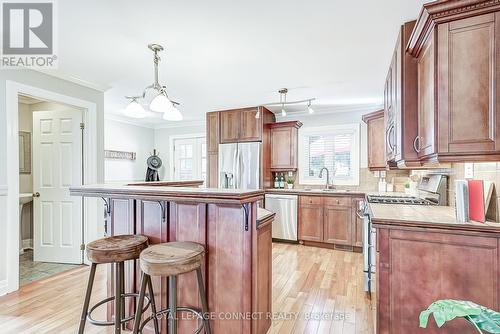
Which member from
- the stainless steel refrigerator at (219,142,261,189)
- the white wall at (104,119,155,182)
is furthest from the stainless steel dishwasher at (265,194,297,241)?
the white wall at (104,119,155,182)

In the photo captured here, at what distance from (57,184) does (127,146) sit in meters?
2.38

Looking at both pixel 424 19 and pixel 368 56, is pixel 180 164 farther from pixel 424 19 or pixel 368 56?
pixel 424 19

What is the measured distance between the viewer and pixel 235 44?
2.36m

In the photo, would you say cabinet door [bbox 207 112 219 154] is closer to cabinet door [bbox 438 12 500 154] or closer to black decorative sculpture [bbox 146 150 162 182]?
black decorative sculpture [bbox 146 150 162 182]

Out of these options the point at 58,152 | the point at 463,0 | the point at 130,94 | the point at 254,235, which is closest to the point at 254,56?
the point at 463,0

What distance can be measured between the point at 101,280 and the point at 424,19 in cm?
381

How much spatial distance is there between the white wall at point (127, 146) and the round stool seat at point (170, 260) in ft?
14.1

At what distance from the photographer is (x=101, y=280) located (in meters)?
2.96

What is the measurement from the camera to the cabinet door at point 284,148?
4807mm

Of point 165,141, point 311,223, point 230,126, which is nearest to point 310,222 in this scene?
point 311,223

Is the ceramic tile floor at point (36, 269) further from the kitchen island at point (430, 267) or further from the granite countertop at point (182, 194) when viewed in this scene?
the kitchen island at point (430, 267)

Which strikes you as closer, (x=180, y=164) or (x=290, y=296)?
(x=290, y=296)

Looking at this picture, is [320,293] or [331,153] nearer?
[320,293]

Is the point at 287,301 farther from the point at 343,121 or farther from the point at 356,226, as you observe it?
the point at 343,121
